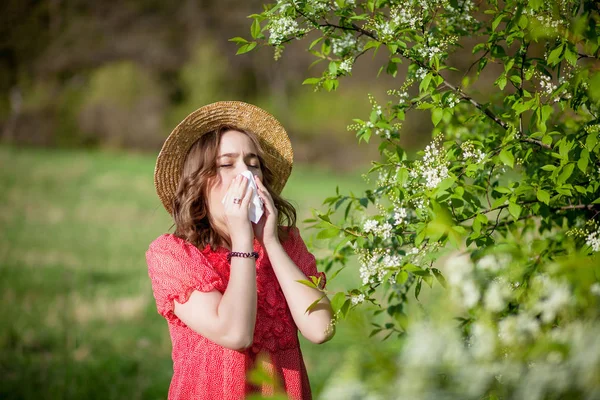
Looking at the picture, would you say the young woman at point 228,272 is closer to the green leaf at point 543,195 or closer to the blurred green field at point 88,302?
the blurred green field at point 88,302

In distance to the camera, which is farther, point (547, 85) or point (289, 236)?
point (289, 236)

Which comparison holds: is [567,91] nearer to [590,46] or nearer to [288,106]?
[590,46]

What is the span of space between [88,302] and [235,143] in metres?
5.60

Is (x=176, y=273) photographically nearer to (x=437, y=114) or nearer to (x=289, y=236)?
→ (x=289, y=236)

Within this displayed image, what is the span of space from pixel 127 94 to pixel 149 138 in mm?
2706

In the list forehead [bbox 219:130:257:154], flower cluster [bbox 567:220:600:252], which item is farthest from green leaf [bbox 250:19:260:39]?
flower cluster [bbox 567:220:600:252]

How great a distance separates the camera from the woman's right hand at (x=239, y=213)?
2160 millimetres

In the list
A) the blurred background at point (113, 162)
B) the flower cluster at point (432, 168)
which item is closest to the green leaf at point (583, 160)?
the flower cluster at point (432, 168)

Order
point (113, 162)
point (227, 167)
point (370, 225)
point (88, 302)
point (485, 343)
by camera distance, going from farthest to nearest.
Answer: point (113, 162) → point (88, 302) → point (227, 167) → point (370, 225) → point (485, 343)

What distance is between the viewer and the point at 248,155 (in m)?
2.51

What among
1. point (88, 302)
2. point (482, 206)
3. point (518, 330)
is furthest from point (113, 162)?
point (518, 330)

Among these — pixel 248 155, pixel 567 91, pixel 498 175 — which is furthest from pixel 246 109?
pixel 567 91

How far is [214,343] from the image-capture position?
227 centimetres

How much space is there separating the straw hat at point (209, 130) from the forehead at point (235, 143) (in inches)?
4.4
